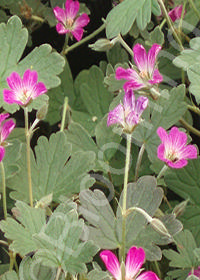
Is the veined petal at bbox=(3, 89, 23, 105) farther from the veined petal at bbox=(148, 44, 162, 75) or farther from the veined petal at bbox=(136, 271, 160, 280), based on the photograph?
the veined petal at bbox=(136, 271, 160, 280)

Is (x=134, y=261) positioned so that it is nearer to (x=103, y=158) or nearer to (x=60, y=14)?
(x=103, y=158)

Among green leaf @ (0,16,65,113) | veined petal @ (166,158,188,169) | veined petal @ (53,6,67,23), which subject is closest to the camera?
veined petal @ (166,158,188,169)

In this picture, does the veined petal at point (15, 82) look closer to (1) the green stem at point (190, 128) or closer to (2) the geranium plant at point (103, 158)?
(2) the geranium plant at point (103, 158)

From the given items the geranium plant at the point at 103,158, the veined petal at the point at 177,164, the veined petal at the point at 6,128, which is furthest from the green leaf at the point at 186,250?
the veined petal at the point at 6,128

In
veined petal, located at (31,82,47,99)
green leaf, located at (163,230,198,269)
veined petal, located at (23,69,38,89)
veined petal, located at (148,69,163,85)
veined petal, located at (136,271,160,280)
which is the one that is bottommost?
green leaf, located at (163,230,198,269)

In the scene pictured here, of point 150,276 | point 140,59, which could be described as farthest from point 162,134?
point 150,276

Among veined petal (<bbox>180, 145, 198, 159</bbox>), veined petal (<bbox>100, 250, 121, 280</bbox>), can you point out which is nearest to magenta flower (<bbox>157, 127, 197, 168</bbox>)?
veined petal (<bbox>180, 145, 198, 159</bbox>)

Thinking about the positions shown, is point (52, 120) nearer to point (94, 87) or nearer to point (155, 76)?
point (94, 87)
